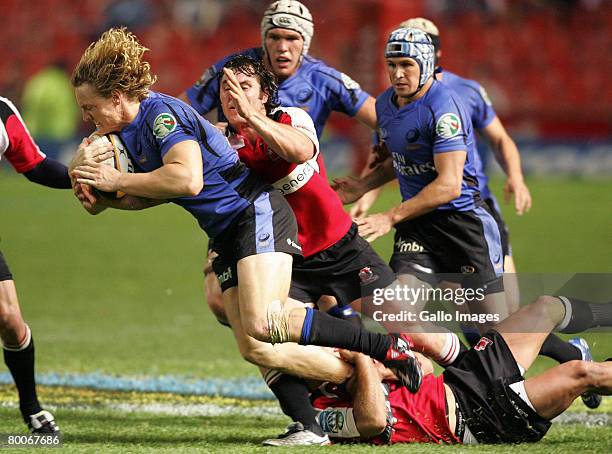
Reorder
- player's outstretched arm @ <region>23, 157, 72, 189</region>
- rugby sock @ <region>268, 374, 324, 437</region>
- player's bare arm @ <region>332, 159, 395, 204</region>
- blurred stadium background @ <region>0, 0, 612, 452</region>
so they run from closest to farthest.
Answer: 1. rugby sock @ <region>268, 374, 324, 437</region>
2. player's outstretched arm @ <region>23, 157, 72, 189</region>
3. player's bare arm @ <region>332, 159, 395, 204</region>
4. blurred stadium background @ <region>0, 0, 612, 452</region>

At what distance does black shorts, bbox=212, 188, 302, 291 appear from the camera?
5.59 m

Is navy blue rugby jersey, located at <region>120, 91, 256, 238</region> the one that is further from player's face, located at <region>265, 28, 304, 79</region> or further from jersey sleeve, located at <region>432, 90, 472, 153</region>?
player's face, located at <region>265, 28, 304, 79</region>

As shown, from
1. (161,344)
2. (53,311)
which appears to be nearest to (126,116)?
(161,344)

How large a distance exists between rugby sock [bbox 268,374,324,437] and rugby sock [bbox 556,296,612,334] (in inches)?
53.8

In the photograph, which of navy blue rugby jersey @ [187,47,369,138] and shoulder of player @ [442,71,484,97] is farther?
shoulder of player @ [442,71,484,97]

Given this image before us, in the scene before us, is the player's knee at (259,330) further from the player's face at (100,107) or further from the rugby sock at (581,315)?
the rugby sock at (581,315)

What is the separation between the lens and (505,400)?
539 cm

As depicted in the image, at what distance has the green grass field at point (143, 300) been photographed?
6.12 meters

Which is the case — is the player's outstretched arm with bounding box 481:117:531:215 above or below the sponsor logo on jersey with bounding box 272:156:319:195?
below

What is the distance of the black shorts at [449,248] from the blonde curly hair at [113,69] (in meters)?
2.22

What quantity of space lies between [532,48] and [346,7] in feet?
16.9

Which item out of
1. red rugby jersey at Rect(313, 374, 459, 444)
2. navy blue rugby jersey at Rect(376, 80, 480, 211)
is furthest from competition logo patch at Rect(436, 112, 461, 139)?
red rugby jersey at Rect(313, 374, 459, 444)

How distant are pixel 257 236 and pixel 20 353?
160 cm

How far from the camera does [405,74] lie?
677 centimetres
